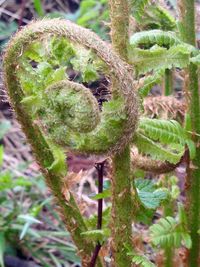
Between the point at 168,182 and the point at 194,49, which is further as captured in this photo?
the point at 168,182

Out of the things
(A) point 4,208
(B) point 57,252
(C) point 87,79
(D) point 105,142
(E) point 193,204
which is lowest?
(B) point 57,252

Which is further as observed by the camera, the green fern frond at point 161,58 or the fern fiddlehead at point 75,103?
the green fern frond at point 161,58

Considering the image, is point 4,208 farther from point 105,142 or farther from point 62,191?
point 105,142

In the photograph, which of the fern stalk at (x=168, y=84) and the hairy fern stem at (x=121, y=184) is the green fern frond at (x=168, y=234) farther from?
the fern stalk at (x=168, y=84)

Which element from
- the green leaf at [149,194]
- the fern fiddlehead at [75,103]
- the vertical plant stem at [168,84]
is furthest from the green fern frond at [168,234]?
the vertical plant stem at [168,84]

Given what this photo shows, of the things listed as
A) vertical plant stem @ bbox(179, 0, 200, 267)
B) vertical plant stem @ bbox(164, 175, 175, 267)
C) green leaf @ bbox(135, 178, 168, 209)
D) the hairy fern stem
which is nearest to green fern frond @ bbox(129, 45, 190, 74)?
the hairy fern stem

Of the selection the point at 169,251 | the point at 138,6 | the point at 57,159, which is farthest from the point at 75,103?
the point at 169,251

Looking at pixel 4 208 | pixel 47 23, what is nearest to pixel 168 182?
pixel 47 23
